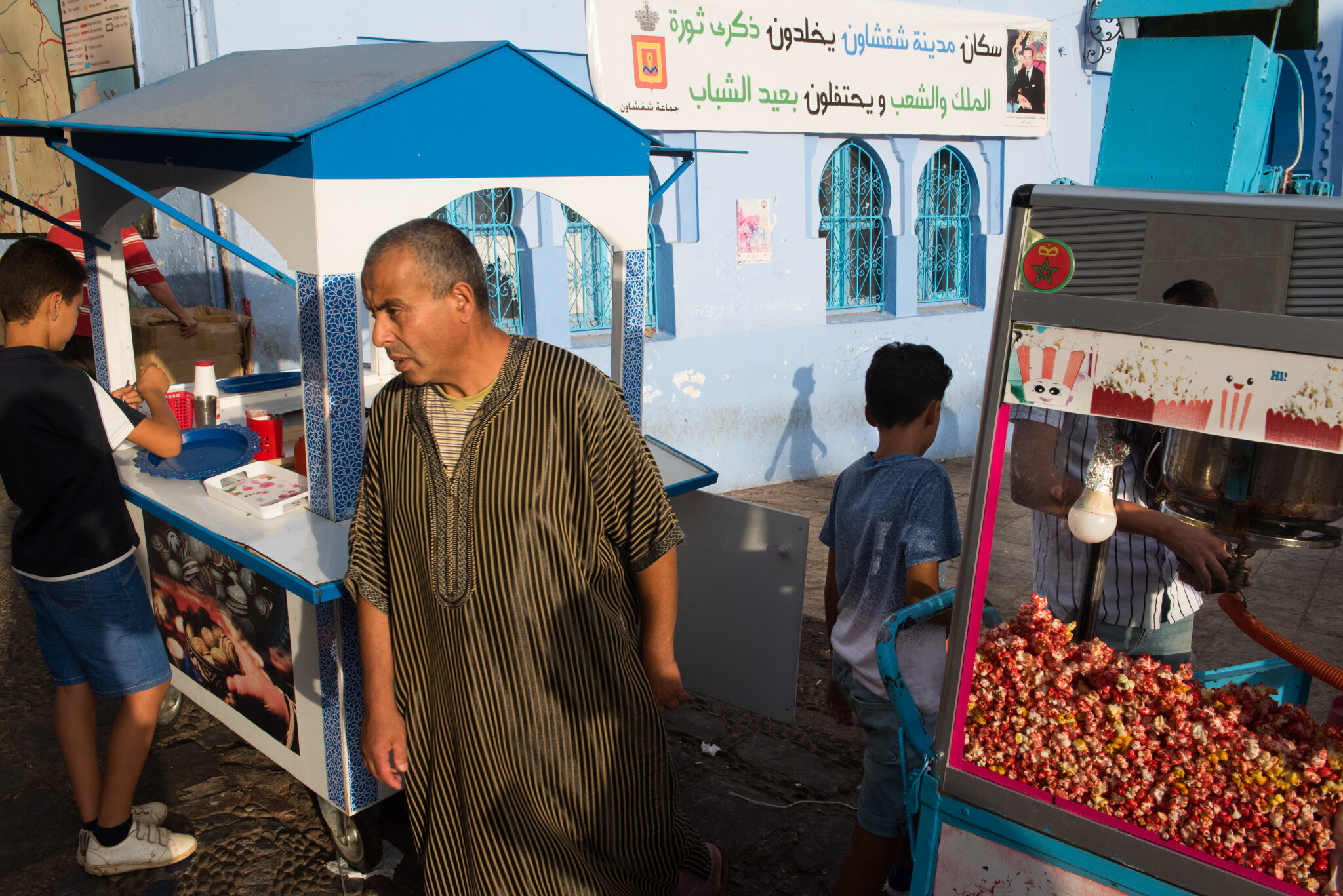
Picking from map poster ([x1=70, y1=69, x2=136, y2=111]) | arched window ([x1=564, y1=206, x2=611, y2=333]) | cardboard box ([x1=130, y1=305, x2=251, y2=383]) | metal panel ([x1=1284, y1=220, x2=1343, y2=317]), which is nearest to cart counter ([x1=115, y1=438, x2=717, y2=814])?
cardboard box ([x1=130, y1=305, x2=251, y2=383])

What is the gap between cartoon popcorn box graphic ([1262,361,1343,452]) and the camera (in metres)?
1.34

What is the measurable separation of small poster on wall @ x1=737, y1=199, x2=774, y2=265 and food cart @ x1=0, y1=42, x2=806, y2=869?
126 inches

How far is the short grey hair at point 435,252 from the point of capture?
6.43ft

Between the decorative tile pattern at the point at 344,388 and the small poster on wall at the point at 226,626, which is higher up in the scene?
the decorative tile pattern at the point at 344,388

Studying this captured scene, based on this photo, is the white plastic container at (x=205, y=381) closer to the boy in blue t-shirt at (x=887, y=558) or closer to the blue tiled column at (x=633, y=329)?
the blue tiled column at (x=633, y=329)

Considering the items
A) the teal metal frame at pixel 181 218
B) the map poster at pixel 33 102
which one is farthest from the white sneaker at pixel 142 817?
the map poster at pixel 33 102

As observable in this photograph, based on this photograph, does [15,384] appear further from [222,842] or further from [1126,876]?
[1126,876]

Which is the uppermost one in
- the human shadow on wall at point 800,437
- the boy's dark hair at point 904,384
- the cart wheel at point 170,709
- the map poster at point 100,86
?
the map poster at point 100,86

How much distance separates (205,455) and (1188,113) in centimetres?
317

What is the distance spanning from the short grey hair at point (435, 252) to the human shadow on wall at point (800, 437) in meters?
5.38

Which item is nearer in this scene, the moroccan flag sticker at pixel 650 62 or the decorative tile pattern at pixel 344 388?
the decorative tile pattern at pixel 344 388

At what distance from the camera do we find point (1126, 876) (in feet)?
5.45

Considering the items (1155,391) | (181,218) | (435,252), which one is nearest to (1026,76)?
(181,218)

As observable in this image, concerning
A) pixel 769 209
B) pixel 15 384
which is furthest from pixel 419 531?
pixel 769 209
